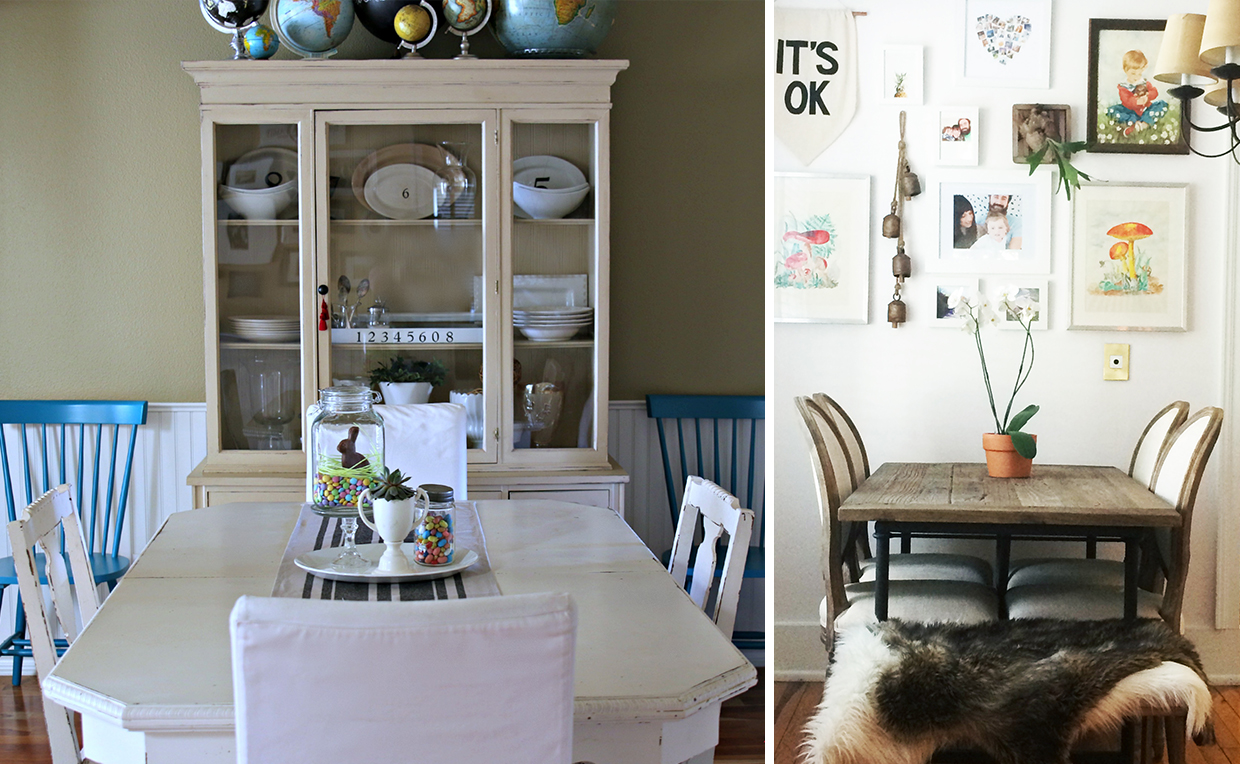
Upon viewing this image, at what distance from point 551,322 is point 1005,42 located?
187cm

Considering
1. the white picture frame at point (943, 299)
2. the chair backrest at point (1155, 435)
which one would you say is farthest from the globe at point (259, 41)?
the chair backrest at point (1155, 435)

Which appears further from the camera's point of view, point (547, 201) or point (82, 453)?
point (82, 453)

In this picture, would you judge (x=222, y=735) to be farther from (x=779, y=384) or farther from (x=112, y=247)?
(x=112, y=247)

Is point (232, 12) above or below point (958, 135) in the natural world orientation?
above

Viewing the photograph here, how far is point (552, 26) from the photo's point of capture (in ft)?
8.94

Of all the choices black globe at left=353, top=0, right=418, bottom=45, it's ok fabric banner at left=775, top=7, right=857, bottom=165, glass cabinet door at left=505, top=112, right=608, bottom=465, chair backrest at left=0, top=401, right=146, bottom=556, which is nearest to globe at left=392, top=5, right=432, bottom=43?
black globe at left=353, top=0, right=418, bottom=45

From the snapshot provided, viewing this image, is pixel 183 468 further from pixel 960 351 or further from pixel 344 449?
pixel 960 351

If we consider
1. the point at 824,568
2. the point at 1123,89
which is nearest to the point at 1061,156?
the point at 1123,89

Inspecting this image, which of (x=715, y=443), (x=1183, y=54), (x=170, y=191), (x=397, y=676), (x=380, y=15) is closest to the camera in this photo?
(x=397, y=676)

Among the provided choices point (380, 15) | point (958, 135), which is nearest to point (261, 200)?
point (380, 15)

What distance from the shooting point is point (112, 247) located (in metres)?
3.02

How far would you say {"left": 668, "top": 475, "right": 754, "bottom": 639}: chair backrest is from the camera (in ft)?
5.89

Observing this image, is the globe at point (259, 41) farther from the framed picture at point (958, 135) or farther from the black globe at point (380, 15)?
the framed picture at point (958, 135)

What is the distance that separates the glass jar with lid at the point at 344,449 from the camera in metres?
1.95
